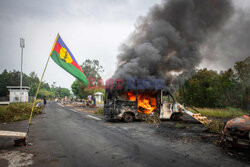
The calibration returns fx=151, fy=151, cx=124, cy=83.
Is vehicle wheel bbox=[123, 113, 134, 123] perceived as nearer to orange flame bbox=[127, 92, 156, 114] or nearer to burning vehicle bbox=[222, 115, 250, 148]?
orange flame bbox=[127, 92, 156, 114]

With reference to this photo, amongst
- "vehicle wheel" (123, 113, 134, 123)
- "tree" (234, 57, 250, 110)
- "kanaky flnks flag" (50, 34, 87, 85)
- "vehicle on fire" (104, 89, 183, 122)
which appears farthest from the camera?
"tree" (234, 57, 250, 110)

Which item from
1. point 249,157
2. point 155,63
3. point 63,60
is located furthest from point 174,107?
point 63,60

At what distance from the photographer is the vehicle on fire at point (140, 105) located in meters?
8.73

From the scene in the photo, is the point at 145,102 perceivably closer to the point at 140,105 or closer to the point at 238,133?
the point at 140,105

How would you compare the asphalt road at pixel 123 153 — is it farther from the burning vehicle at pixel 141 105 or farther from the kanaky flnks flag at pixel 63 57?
the burning vehicle at pixel 141 105

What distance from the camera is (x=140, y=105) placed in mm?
9312

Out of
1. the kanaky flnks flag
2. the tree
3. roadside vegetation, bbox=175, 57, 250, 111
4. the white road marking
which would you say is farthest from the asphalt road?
the tree

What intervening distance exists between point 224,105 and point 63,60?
21.1 metres

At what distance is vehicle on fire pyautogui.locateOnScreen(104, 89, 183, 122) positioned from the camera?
8734mm

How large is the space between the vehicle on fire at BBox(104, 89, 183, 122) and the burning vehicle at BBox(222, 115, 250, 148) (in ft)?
15.9

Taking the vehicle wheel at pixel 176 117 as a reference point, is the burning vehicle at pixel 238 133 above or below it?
above

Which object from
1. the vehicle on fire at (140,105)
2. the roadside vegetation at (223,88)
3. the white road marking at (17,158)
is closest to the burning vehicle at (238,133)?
the vehicle on fire at (140,105)

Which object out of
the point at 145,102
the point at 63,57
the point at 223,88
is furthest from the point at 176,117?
the point at 223,88

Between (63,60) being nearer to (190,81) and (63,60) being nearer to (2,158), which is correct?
(2,158)
